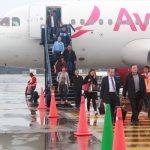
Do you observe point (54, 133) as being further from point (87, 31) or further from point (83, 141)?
point (87, 31)

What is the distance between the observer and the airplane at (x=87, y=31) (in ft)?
77.4

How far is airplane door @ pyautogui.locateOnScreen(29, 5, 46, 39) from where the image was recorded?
23.4 meters

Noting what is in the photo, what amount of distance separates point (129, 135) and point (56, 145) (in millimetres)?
2364

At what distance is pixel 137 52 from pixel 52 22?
Answer: 4.35 metres

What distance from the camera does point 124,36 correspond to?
24.0 m

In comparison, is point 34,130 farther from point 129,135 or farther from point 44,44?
point 44,44

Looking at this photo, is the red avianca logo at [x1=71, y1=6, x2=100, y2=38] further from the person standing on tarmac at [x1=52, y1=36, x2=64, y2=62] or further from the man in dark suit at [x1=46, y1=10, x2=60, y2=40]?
the person standing on tarmac at [x1=52, y1=36, x2=64, y2=62]

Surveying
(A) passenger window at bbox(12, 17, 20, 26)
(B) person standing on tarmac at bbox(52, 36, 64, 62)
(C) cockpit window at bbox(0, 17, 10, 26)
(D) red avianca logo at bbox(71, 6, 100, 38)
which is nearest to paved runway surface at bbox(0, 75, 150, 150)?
(B) person standing on tarmac at bbox(52, 36, 64, 62)

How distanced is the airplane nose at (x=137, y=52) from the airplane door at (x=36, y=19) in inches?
163

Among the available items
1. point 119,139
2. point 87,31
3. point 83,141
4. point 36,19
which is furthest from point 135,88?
point 36,19

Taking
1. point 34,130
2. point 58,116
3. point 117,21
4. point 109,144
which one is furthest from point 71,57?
point 109,144

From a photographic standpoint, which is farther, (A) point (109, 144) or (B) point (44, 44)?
(B) point (44, 44)

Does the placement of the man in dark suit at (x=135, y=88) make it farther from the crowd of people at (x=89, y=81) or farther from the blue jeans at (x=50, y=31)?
the blue jeans at (x=50, y=31)

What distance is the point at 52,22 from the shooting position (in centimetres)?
2348
